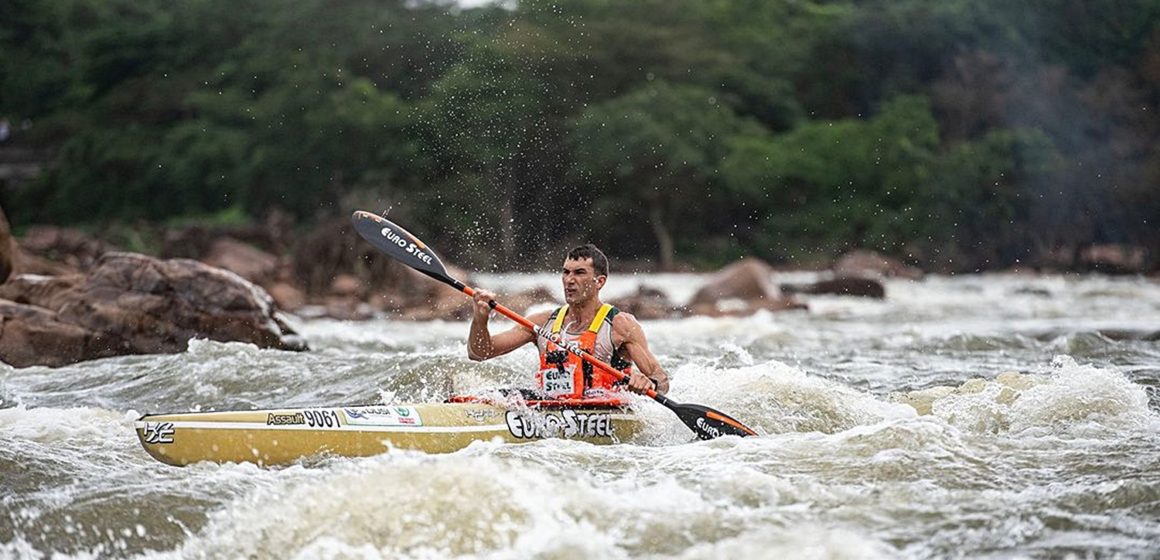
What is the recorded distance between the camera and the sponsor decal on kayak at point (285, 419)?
611 centimetres

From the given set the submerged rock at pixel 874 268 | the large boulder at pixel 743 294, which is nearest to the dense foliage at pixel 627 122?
the submerged rock at pixel 874 268

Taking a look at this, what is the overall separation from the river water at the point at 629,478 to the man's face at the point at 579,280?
2.06ft

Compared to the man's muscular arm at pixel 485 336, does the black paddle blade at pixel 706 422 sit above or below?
below

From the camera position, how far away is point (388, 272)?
750 inches

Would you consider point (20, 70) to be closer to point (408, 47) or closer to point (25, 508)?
point (408, 47)

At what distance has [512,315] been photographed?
271 inches

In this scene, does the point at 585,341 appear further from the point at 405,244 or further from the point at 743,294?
the point at 743,294

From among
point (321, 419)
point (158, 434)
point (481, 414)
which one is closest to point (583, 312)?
point (481, 414)

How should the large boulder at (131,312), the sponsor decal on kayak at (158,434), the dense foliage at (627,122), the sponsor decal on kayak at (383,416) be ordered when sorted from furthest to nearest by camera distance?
the dense foliage at (627,122) → the large boulder at (131,312) → the sponsor decal on kayak at (383,416) → the sponsor decal on kayak at (158,434)

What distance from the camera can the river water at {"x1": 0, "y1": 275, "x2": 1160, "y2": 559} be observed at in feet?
15.9

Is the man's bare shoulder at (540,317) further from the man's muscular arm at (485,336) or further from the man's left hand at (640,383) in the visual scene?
the man's left hand at (640,383)

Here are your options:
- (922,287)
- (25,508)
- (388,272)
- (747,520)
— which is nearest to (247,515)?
(25,508)

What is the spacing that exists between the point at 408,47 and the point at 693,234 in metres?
9.33

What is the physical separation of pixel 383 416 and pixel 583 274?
1228 millimetres
